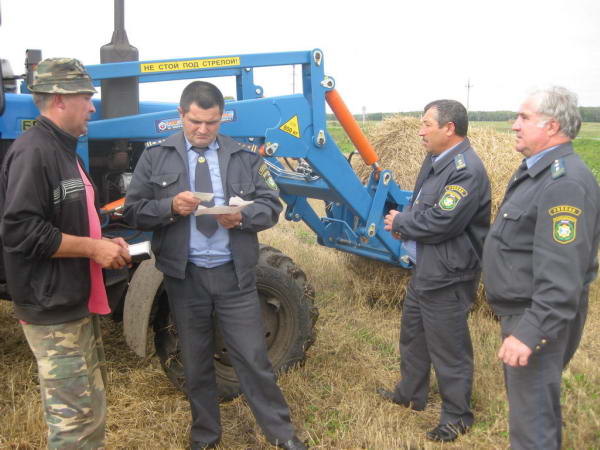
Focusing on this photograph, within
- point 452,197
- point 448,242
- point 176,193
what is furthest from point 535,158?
point 176,193

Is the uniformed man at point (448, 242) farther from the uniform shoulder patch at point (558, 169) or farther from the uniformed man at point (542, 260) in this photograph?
the uniform shoulder patch at point (558, 169)

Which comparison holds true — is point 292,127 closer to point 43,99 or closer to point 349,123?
point 349,123

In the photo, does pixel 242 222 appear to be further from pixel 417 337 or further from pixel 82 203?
pixel 417 337

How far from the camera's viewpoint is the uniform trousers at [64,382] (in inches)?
94.9

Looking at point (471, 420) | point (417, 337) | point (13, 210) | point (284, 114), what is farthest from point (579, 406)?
point (13, 210)

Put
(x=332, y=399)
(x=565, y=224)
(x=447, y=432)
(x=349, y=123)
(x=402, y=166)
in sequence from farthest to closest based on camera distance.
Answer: (x=402, y=166), (x=349, y=123), (x=332, y=399), (x=447, y=432), (x=565, y=224)

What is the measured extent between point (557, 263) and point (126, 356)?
307cm

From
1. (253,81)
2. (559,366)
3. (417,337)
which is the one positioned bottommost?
(417,337)

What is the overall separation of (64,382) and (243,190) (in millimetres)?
1158

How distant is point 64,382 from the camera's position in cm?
242

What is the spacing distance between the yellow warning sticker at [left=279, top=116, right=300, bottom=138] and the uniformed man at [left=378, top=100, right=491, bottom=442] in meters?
0.87

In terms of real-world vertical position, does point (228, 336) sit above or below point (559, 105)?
below

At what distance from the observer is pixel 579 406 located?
10.8 ft

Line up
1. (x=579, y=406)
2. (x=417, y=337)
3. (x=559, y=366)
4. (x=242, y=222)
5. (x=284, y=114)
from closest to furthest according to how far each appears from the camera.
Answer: (x=559, y=366) → (x=242, y=222) → (x=579, y=406) → (x=417, y=337) → (x=284, y=114)
